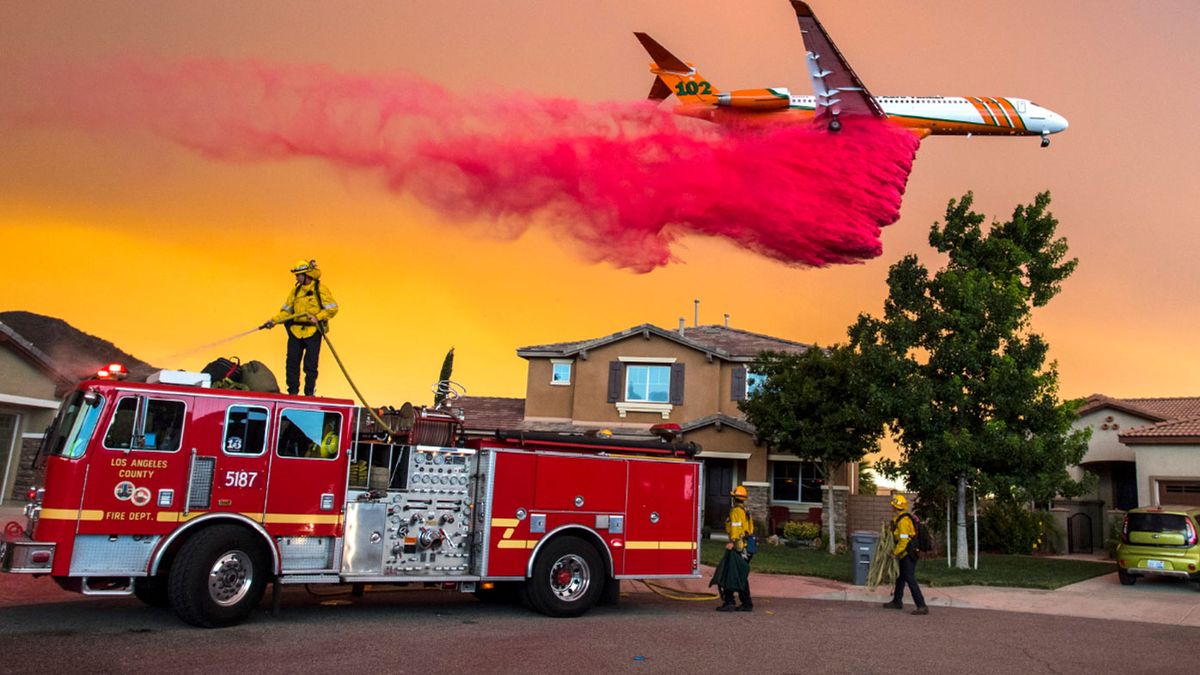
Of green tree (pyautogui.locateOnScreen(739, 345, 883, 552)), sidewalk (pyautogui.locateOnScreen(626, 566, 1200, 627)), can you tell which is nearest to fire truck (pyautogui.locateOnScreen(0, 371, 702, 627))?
sidewalk (pyautogui.locateOnScreen(626, 566, 1200, 627))

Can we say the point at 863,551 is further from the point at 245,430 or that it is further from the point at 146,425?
the point at 146,425

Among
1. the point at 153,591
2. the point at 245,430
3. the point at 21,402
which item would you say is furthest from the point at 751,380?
the point at 153,591

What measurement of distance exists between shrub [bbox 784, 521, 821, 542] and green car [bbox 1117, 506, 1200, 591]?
9.56 m

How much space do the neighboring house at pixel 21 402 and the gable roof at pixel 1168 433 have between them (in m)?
28.9

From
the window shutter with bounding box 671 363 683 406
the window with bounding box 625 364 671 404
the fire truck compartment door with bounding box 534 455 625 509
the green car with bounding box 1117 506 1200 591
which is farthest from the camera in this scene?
the window with bounding box 625 364 671 404

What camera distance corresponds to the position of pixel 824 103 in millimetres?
18328

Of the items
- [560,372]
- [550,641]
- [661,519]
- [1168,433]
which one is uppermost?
[560,372]

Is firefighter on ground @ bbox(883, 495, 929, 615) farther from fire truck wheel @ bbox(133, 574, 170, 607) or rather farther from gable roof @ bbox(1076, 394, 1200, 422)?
gable roof @ bbox(1076, 394, 1200, 422)

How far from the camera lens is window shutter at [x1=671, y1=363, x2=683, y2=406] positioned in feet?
104

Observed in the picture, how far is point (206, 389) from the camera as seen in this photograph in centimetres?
1052

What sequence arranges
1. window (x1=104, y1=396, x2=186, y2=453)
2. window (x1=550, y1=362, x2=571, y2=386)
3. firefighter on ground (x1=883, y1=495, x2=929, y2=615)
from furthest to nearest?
1. window (x1=550, y1=362, x2=571, y2=386)
2. firefighter on ground (x1=883, y1=495, x2=929, y2=615)
3. window (x1=104, y1=396, x2=186, y2=453)

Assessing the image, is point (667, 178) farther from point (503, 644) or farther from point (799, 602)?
point (503, 644)

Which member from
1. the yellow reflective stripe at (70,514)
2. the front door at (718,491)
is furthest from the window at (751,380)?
the yellow reflective stripe at (70,514)

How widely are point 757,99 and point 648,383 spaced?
1479cm
